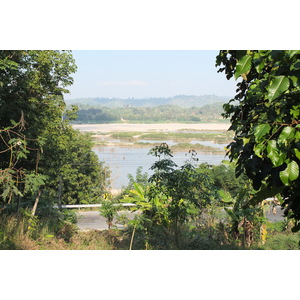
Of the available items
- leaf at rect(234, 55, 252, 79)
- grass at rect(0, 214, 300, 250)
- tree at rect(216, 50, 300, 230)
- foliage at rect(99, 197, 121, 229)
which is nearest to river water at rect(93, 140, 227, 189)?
foliage at rect(99, 197, 121, 229)

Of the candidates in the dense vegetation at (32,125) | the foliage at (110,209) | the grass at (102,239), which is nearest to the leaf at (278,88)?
the dense vegetation at (32,125)

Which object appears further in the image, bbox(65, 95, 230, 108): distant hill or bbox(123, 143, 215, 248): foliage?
bbox(65, 95, 230, 108): distant hill

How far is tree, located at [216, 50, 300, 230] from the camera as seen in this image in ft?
4.76

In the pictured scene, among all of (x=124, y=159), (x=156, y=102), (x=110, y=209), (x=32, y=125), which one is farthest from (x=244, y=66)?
(x=156, y=102)

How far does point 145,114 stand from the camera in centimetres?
920

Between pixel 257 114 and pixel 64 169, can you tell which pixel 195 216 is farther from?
pixel 257 114

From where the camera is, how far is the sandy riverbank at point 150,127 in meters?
7.82

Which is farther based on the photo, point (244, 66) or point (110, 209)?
point (110, 209)

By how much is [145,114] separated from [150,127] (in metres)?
0.76

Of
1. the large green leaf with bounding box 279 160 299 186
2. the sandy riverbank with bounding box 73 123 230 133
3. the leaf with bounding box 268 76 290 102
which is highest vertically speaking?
the leaf with bounding box 268 76 290 102

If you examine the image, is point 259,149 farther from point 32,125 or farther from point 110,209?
point 110,209

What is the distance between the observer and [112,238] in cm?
520

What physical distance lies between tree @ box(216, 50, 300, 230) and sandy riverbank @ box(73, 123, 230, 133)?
558 centimetres

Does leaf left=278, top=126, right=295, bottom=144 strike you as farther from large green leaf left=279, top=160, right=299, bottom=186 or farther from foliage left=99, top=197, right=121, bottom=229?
foliage left=99, top=197, right=121, bottom=229
